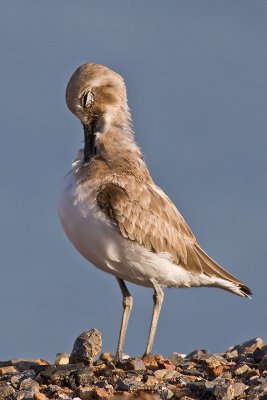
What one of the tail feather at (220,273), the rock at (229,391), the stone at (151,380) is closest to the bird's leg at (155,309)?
the tail feather at (220,273)

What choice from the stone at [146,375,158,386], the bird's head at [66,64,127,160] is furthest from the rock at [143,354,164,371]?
the bird's head at [66,64,127,160]

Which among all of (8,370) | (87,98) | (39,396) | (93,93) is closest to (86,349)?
(8,370)

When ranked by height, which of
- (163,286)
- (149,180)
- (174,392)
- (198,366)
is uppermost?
(149,180)

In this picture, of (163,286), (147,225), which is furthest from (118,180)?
(163,286)

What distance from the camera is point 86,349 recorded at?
15125mm

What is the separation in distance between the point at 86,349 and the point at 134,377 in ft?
4.53

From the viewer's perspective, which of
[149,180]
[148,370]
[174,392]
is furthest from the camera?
[149,180]

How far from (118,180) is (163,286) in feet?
5.85

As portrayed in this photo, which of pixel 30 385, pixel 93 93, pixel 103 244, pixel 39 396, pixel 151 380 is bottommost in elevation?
A: pixel 39 396

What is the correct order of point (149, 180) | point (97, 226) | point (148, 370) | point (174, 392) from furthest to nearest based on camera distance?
point (149, 180)
point (97, 226)
point (148, 370)
point (174, 392)

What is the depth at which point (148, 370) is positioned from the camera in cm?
1451

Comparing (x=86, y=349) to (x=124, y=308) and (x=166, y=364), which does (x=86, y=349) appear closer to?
(x=166, y=364)

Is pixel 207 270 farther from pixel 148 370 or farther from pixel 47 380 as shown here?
pixel 47 380

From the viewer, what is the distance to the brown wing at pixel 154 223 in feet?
51.4
